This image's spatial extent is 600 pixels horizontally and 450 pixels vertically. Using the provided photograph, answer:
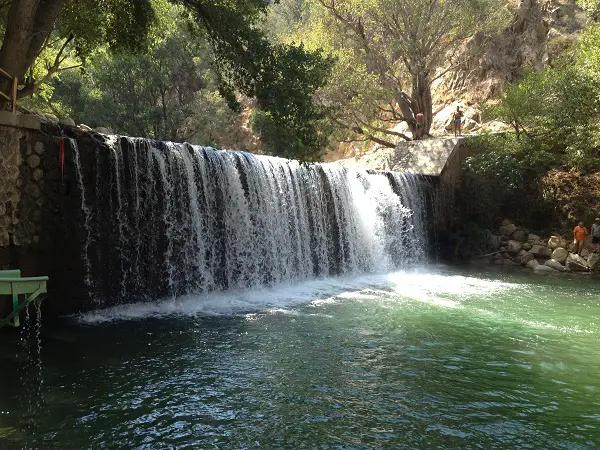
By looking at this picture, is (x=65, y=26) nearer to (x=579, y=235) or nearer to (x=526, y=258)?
Result: (x=526, y=258)

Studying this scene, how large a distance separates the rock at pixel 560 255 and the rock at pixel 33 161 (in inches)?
598

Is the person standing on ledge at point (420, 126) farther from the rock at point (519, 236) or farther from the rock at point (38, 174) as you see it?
the rock at point (38, 174)

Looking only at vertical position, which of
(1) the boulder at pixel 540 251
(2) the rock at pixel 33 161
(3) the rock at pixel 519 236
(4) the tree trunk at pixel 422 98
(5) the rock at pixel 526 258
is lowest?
(5) the rock at pixel 526 258

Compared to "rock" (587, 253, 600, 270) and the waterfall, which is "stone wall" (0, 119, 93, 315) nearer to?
the waterfall

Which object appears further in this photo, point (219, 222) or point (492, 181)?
point (492, 181)

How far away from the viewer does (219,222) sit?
1107cm

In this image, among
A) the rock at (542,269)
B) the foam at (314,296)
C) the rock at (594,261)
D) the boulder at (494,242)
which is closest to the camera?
the foam at (314,296)

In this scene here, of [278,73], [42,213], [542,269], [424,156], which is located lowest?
[542,269]

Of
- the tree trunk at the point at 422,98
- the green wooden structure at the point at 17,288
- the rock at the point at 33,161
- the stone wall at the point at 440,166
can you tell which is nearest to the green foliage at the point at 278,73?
the rock at the point at 33,161

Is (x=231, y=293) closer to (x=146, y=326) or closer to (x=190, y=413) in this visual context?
(x=146, y=326)

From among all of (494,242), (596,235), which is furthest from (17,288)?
(596,235)

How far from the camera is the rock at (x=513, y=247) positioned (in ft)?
57.6

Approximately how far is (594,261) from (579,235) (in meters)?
0.92

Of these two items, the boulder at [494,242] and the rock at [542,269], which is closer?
the rock at [542,269]
